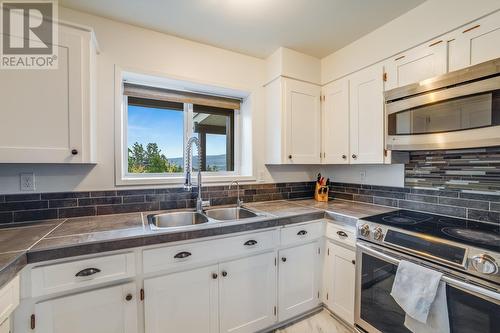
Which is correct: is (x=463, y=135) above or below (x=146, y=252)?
above

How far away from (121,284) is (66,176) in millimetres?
939

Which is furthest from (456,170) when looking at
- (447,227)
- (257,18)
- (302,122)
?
(257,18)

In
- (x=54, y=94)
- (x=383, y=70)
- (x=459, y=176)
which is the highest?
(x=383, y=70)

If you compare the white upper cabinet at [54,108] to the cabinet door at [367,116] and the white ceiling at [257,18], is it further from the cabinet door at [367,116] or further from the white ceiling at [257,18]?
the cabinet door at [367,116]

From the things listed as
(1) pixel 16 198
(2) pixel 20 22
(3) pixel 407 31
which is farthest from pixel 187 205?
(3) pixel 407 31

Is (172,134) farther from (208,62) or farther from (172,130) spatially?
(208,62)

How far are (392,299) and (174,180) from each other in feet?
5.84

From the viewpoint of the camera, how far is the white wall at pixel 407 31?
4.55ft

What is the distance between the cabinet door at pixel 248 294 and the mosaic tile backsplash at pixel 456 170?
4.43ft

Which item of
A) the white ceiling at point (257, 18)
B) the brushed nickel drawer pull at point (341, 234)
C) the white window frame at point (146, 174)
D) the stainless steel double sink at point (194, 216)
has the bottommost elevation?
the brushed nickel drawer pull at point (341, 234)

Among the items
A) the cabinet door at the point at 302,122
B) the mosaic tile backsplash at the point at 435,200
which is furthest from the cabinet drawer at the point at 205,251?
the mosaic tile backsplash at the point at 435,200

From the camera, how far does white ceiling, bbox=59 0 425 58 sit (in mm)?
1573

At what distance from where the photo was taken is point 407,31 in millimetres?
1679

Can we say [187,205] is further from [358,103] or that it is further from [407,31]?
[407,31]
